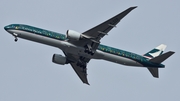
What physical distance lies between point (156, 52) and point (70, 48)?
65.3 feet

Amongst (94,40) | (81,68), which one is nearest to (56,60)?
(81,68)

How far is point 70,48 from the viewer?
2953 inches

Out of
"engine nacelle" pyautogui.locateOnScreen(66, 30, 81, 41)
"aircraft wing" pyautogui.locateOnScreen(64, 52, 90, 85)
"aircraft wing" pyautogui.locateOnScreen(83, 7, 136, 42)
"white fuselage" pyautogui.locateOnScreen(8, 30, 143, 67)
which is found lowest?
"aircraft wing" pyautogui.locateOnScreen(64, 52, 90, 85)

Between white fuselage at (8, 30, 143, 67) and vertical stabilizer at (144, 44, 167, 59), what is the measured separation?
5.36 m

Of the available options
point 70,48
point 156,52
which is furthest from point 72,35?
point 156,52

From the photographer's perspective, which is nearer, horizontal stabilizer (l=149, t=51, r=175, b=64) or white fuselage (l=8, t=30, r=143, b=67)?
white fuselage (l=8, t=30, r=143, b=67)

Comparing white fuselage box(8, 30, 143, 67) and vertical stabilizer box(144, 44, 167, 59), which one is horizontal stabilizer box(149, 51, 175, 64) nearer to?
white fuselage box(8, 30, 143, 67)

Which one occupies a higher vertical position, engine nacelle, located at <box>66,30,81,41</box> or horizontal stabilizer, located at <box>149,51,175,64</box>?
engine nacelle, located at <box>66,30,81,41</box>

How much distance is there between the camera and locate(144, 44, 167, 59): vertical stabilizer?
83450mm

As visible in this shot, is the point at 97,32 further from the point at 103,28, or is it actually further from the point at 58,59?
the point at 58,59

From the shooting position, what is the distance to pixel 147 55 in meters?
83.2

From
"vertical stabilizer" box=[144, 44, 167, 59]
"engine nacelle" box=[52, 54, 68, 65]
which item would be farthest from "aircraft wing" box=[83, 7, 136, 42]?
"vertical stabilizer" box=[144, 44, 167, 59]

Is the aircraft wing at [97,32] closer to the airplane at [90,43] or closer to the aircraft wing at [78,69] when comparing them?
the airplane at [90,43]

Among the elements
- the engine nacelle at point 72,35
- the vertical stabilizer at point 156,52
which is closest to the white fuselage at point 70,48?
the engine nacelle at point 72,35
